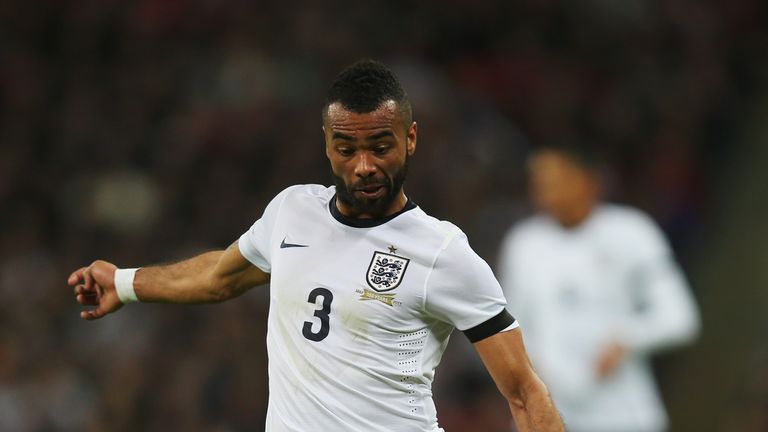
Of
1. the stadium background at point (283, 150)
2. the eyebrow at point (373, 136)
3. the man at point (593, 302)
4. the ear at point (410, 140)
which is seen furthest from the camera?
the stadium background at point (283, 150)

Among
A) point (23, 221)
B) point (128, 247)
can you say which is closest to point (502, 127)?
point (128, 247)

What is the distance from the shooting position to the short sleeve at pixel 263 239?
13.8 feet

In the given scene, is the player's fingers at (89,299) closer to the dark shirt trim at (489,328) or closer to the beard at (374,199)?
the beard at (374,199)

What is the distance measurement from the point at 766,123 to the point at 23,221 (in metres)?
6.31

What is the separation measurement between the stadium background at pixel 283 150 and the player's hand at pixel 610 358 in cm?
200

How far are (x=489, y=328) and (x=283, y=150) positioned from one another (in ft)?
22.2

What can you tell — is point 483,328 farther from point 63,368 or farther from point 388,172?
point 63,368

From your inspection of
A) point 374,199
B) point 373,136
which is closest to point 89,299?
point 374,199

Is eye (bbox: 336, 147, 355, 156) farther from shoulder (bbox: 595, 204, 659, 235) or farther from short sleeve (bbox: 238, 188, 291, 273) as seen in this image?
shoulder (bbox: 595, 204, 659, 235)

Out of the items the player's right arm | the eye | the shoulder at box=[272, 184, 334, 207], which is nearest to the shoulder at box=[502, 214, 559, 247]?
the player's right arm

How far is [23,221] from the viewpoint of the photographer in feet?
32.6

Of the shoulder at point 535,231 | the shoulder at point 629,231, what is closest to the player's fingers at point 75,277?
the shoulder at point 535,231

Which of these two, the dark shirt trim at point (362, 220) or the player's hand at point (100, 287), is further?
the player's hand at point (100, 287)

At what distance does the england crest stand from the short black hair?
15.7 inches
